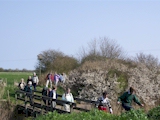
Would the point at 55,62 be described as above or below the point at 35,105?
above

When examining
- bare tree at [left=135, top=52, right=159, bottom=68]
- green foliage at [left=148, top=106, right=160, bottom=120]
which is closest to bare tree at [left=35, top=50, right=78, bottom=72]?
bare tree at [left=135, top=52, right=159, bottom=68]

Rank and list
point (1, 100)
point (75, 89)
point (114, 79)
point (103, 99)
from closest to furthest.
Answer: point (103, 99) → point (1, 100) → point (114, 79) → point (75, 89)

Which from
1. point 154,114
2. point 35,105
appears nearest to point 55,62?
point 35,105

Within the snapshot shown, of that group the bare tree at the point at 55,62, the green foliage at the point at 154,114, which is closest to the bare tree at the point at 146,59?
the bare tree at the point at 55,62

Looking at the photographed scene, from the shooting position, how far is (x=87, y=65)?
123ft

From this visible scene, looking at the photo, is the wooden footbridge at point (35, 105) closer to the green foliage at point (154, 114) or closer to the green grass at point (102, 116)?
the green foliage at point (154, 114)

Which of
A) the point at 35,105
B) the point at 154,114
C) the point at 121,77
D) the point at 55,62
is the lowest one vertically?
the point at 35,105

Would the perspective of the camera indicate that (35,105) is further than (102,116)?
Yes

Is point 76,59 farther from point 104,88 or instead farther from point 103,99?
point 103,99

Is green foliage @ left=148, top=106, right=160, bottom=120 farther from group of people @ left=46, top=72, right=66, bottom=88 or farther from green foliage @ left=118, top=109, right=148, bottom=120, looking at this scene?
A: group of people @ left=46, top=72, right=66, bottom=88

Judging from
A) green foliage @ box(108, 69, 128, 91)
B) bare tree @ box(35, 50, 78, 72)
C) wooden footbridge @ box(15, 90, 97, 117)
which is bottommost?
wooden footbridge @ box(15, 90, 97, 117)

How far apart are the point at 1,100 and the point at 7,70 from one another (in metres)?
61.8

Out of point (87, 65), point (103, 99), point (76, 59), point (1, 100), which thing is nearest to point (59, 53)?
point (76, 59)

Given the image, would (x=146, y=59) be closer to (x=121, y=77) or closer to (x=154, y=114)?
(x=121, y=77)
